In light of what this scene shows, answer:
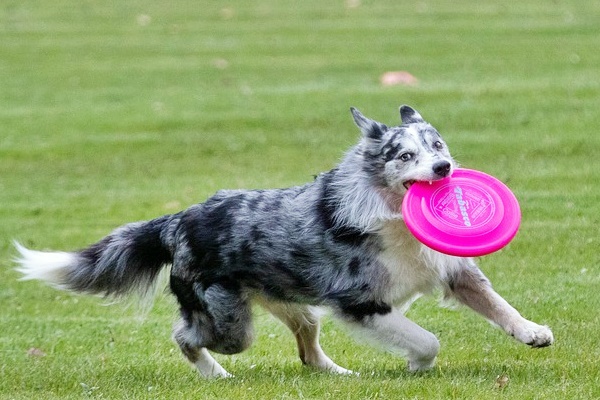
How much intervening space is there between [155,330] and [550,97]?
33.4ft

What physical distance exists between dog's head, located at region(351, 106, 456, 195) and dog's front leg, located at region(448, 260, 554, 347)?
73 centimetres

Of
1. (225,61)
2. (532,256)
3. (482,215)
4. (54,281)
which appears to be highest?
(482,215)

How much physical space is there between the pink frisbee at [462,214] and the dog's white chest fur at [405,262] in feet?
0.81

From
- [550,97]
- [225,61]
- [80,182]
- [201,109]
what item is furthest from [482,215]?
[225,61]

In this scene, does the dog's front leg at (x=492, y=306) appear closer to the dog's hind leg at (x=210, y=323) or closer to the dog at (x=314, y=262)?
the dog at (x=314, y=262)

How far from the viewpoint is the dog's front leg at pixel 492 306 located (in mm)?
7492

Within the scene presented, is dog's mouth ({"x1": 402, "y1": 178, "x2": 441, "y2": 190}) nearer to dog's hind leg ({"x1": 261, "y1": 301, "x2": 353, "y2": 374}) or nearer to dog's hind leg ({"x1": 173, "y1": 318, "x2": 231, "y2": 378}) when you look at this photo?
dog's hind leg ({"x1": 261, "y1": 301, "x2": 353, "y2": 374})

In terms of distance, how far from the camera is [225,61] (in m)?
23.2

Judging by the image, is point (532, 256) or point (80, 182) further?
point (80, 182)

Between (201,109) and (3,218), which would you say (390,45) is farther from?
(3,218)

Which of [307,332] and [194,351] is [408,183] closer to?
[307,332]

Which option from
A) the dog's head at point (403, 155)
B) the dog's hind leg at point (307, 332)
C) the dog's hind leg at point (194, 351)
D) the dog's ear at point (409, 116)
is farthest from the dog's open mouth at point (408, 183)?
the dog's hind leg at point (194, 351)

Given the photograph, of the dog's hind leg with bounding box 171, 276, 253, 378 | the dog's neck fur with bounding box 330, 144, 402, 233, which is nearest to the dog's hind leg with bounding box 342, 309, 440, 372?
the dog's neck fur with bounding box 330, 144, 402, 233

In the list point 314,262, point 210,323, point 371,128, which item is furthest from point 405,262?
point 210,323
